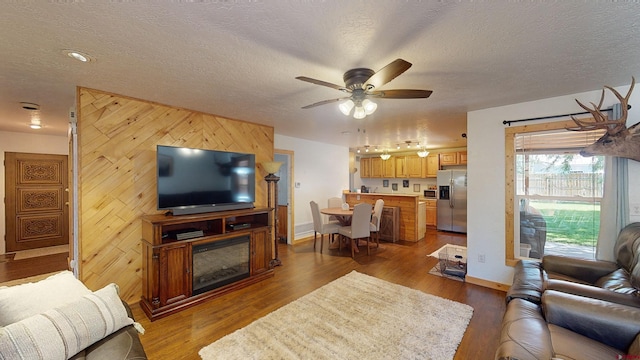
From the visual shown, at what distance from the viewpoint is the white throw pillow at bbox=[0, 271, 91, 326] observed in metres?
1.22

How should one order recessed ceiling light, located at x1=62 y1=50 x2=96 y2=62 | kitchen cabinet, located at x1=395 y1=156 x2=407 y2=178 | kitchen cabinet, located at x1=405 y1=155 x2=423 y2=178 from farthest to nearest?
kitchen cabinet, located at x1=395 y1=156 x2=407 y2=178 → kitchen cabinet, located at x1=405 y1=155 x2=423 y2=178 → recessed ceiling light, located at x1=62 y1=50 x2=96 y2=62

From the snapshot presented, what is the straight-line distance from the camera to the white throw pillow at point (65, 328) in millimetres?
1009

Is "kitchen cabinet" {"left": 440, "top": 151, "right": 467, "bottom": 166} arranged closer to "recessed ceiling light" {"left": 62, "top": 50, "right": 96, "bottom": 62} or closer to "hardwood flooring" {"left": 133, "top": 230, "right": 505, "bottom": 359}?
"hardwood flooring" {"left": 133, "top": 230, "right": 505, "bottom": 359}

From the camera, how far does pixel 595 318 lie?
154 cm

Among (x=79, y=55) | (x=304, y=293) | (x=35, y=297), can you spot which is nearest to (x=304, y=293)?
(x=304, y=293)

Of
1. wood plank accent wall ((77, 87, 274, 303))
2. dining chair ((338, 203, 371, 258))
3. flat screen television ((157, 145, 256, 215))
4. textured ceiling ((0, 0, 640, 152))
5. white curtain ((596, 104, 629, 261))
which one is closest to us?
textured ceiling ((0, 0, 640, 152))

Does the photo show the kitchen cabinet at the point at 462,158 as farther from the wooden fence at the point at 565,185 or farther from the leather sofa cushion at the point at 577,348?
the leather sofa cushion at the point at 577,348

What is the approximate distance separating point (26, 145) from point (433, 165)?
9.59 metres

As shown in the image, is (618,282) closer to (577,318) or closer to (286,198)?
(577,318)

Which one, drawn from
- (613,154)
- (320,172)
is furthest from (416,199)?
(613,154)

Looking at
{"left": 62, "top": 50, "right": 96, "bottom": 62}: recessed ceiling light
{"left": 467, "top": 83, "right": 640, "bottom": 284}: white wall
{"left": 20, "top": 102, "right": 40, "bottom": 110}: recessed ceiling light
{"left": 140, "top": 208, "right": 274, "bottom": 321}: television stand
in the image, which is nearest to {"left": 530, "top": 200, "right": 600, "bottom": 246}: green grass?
{"left": 467, "top": 83, "right": 640, "bottom": 284}: white wall

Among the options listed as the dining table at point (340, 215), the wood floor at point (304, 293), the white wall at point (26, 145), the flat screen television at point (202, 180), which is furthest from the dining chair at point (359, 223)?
the white wall at point (26, 145)

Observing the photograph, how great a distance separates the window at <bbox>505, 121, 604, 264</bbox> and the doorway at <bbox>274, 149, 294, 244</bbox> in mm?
3885

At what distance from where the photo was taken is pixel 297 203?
19.1 feet
